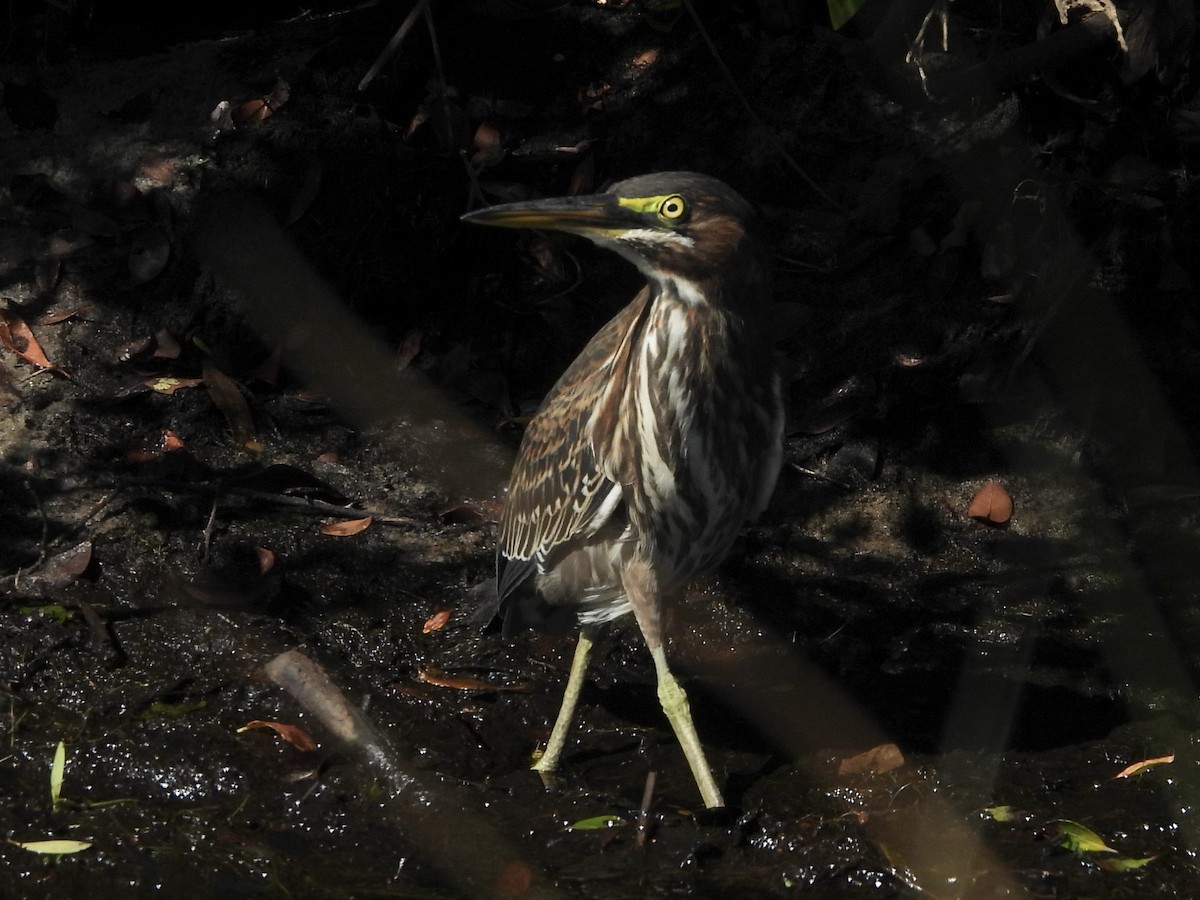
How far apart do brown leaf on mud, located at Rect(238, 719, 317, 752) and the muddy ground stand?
1 centimetres

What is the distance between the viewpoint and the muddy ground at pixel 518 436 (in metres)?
4.11

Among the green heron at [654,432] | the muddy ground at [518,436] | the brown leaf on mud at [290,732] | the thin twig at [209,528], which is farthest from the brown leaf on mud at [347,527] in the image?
the brown leaf on mud at [290,732]

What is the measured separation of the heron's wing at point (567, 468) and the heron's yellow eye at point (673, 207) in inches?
17.6

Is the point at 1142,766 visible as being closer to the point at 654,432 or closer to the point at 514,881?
the point at 654,432

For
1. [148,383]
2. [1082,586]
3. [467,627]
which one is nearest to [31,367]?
[148,383]

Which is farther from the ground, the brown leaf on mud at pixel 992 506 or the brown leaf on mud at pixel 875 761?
the brown leaf on mud at pixel 992 506

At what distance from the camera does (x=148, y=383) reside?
562cm

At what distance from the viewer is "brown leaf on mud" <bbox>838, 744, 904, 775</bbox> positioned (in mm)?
4332

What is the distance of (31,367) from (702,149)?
112 inches

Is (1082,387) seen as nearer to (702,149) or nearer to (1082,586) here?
(1082,586)

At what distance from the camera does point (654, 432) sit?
3979 mm

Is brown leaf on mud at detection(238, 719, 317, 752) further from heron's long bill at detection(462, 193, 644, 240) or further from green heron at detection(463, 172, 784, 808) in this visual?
heron's long bill at detection(462, 193, 644, 240)

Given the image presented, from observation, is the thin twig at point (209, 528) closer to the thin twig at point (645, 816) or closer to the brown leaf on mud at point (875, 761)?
the thin twig at point (645, 816)

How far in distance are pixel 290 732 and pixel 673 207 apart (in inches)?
78.1
